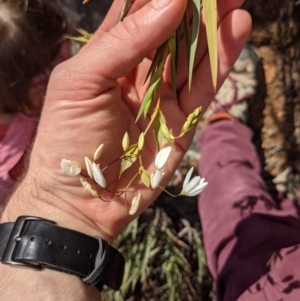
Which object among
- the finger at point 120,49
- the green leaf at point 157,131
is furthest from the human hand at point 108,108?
the green leaf at point 157,131

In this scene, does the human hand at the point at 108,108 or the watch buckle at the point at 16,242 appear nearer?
the human hand at the point at 108,108

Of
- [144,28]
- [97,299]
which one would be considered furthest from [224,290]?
[144,28]

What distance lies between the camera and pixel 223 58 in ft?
2.53

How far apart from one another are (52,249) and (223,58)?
1.50 feet

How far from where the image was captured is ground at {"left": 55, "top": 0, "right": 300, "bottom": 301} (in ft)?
4.33

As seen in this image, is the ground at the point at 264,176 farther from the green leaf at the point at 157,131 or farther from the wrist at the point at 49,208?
the green leaf at the point at 157,131

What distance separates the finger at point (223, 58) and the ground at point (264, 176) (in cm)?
59

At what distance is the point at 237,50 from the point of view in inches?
30.2

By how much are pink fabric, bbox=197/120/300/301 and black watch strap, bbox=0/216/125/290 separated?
371 mm

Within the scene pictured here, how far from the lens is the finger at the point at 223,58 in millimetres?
729

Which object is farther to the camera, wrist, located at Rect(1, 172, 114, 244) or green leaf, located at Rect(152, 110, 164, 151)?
wrist, located at Rect(1, 172, 114, 244)

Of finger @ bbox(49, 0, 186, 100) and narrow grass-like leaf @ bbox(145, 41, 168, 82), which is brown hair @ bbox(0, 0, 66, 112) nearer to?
finger @ bbox(49, 0, 186, 100)

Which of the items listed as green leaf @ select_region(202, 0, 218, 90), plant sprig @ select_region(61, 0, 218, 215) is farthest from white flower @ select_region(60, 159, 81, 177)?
green leaf @ select_region(202, 0, 218, 90)

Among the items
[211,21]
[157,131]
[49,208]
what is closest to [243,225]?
[49,208]
